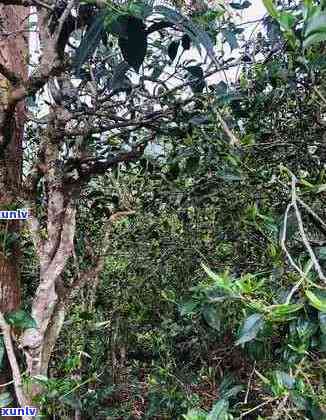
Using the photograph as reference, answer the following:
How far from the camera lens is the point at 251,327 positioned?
602 millimetres

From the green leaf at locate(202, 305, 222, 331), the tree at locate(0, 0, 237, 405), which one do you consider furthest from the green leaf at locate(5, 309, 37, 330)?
the green leaf at locate(202, 305, 222, 331)

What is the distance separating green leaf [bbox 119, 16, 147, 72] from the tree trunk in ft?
1.27

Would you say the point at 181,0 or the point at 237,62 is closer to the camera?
the point at 181,0

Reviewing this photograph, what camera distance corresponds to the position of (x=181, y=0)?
3.10 feet

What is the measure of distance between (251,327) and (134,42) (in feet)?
1.36

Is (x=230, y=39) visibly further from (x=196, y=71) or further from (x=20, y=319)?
(x=20, y=319)

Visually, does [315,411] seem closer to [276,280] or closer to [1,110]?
[276,280]

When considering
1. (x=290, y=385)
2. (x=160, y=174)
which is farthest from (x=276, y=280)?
(x=160, y=174)

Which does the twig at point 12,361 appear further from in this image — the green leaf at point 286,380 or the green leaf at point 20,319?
the green leaf at point 286,380

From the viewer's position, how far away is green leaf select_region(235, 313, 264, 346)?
0.60 meters

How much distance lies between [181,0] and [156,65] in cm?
50

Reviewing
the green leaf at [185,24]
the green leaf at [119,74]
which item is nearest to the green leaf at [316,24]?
the green leaf at [185,24]

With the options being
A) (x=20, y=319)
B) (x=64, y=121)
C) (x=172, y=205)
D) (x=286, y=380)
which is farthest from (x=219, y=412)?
(x=172, y=205)

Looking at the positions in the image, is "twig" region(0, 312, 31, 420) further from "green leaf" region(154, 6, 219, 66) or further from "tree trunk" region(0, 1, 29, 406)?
"green leaf" region(154, 6, 219, 66)
